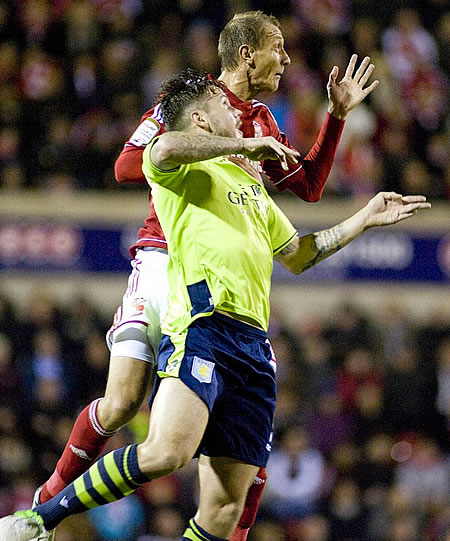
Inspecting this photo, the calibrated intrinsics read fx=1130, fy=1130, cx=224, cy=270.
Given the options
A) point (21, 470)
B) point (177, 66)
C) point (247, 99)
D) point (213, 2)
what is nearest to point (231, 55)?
point (247, 99)

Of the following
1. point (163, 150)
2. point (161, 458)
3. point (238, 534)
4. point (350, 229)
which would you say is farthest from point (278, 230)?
point (238, 534)

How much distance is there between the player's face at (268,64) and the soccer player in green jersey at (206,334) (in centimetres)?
53

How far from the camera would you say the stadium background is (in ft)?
29.6

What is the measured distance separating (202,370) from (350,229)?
3.42 feet

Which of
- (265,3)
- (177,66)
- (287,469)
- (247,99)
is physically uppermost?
(265,3)

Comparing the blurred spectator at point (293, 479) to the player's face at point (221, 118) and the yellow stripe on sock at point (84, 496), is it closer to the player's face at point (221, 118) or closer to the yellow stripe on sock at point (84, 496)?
the yellow stripe on sock at point (84, 496)

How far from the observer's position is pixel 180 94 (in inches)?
181

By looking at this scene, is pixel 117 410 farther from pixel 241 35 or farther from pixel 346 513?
pixel 346 513

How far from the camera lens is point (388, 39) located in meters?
11.9

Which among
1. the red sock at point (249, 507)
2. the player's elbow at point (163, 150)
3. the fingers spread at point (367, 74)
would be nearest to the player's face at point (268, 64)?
the fingers spread at point (367, 74)

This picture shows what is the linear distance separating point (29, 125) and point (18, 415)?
2913mm

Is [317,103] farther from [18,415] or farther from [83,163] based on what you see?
[18,415]

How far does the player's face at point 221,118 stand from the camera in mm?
4535

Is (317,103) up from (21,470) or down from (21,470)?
up
